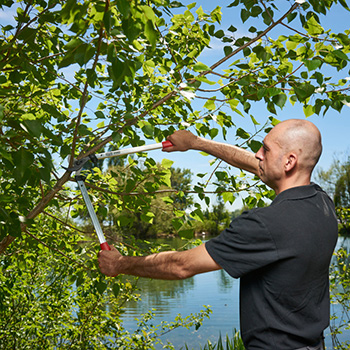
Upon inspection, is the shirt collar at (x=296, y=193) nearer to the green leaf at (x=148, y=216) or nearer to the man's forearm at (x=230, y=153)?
the man's forearm at (x=230, y=153)

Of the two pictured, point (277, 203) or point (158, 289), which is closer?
point (277, 203)

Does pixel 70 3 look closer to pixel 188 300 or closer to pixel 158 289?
pixel 188 300

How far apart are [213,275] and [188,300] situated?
8.58 m

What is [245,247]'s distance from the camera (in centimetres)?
178

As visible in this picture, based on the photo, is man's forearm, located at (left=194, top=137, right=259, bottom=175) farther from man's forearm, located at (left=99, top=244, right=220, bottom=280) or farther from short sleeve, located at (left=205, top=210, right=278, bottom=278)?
short sleeve, located at (left=205, top=210, right=278, bottom=278)

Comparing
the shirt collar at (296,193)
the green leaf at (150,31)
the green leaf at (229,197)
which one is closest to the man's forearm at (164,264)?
the shirt collar at (296,193)

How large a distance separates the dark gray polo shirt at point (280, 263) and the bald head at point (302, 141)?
0.43 feet

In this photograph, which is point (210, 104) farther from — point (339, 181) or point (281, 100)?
point (339, 181)

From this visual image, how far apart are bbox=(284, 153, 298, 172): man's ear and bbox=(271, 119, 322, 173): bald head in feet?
0.06

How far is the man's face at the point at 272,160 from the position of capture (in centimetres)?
196

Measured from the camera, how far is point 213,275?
25656 mm

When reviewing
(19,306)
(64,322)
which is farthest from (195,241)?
(19,306)

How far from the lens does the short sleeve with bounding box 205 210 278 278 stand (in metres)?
1.77

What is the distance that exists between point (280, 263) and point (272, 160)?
45 cm
